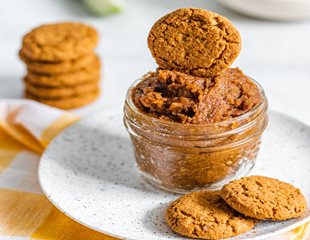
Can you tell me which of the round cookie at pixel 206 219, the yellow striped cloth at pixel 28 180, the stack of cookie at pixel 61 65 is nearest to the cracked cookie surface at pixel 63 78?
the stack of cookie at pixel 61 65

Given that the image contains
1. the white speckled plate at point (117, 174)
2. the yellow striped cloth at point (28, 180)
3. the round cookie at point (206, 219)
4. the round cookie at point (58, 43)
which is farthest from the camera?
the round cookie at point (58, 43)

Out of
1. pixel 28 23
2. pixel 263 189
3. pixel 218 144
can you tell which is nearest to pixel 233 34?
pixel 218 144

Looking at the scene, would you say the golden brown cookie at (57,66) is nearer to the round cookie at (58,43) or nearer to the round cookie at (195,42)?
the round cookie at (58,43)

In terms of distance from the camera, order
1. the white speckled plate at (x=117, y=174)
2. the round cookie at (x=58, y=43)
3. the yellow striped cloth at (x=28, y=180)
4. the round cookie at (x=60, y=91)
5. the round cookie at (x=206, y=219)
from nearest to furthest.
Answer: the round cookie at (x=206, y=219)
the white speckled plate at (x=117, y=174)
the yellow striped cloth at (x=28, y=180)
the round cookie at (x=58, y=43)
the round cookie at (x=60, y=91)

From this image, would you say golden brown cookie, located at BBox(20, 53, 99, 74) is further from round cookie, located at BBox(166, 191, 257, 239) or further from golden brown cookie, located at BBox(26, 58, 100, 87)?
round cookie, located at BBox(166, 191, 257, 239)

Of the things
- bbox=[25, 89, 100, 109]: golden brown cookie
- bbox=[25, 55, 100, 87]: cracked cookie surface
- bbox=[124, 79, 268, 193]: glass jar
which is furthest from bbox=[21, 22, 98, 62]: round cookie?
bbox=[124, 79, 268, 193]: glass jar

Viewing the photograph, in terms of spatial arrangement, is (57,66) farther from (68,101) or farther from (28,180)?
(28,180)

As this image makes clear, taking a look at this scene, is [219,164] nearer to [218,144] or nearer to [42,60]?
[218,144]
